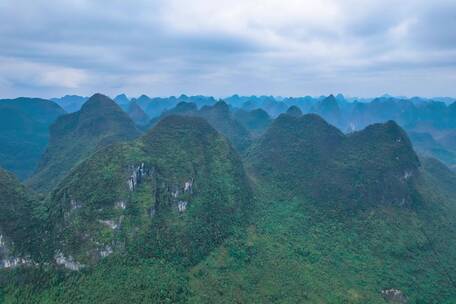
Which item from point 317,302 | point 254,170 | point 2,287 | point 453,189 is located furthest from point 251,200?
point 453,189

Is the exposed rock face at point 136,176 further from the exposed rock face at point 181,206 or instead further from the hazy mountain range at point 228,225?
the exposed rock face at point 181,206

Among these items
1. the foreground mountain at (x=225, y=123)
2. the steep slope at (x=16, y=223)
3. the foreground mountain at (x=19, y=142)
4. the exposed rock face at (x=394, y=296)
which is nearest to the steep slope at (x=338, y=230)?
the exposed rock face at (x=394, y=296)

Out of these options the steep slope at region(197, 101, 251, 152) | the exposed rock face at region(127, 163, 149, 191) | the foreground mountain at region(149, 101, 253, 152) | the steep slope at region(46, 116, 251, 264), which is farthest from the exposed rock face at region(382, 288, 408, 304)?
the steep slope at region(197, 101, 251, 152)

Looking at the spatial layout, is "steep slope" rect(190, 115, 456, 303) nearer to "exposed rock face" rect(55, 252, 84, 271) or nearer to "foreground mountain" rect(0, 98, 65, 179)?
"exposed rock face" rect(55, 252, 84, 271)

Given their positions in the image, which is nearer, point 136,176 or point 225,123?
point 136,176

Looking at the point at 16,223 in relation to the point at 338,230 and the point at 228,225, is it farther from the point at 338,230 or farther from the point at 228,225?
the point at 338,230

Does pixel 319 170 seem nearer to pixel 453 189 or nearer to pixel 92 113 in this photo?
pixel 453 189

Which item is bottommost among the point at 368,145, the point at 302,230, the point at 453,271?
the point at 453,271

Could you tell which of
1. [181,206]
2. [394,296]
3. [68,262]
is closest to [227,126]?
[181,206]
